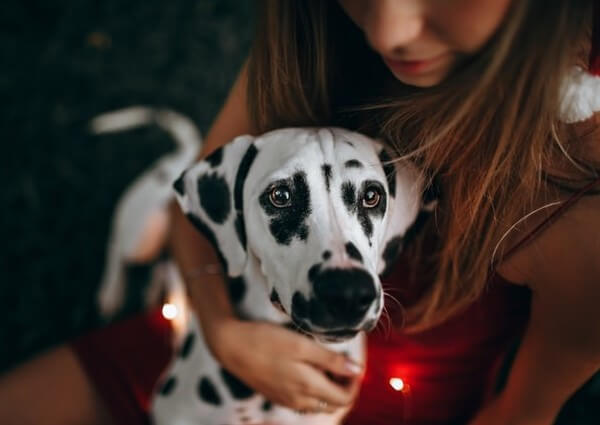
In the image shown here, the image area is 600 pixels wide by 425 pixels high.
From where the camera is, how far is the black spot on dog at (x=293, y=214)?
3.42ft

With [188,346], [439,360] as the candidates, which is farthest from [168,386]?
[439,360]

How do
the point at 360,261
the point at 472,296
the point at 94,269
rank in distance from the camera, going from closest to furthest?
the point at 360,261 → the point at 472,296 → the point at 94,269

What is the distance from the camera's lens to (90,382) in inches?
70.2

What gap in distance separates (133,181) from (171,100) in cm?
57

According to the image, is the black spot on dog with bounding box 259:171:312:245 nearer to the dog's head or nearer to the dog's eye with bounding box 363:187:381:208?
the dog's head

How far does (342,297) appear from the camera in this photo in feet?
3.01

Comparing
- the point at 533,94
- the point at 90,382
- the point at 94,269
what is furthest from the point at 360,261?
the point at 94,269

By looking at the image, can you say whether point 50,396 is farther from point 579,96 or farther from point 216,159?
point 579,96

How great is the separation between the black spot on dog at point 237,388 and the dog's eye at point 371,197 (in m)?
A: 0.65

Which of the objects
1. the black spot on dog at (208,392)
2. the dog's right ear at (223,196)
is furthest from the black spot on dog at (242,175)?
the black spot on dog at (208,392)

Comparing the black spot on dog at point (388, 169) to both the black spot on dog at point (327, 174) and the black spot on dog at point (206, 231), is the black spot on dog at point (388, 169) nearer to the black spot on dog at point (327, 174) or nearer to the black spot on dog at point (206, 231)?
the black spot on dog at point (327, 174)

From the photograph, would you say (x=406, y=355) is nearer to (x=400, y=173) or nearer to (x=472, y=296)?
(x=472, y=296)

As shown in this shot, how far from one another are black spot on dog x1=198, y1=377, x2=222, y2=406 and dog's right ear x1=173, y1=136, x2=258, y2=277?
39 cm

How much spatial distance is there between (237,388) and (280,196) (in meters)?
0.61
